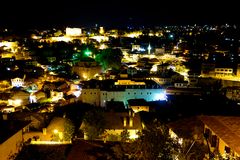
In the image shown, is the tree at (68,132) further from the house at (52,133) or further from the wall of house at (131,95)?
→ the wall of house at (131,95)

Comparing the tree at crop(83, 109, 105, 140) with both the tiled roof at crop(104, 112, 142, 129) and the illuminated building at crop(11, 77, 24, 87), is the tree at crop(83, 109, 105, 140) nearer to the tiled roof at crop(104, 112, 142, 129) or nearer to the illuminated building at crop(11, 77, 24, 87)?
the tiled roof at crop(104, 112, 142, 129)

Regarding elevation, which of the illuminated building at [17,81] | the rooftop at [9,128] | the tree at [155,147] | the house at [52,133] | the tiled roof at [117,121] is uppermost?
the tree at [155,147]

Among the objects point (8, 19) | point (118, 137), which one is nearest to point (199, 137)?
point (118, 137)

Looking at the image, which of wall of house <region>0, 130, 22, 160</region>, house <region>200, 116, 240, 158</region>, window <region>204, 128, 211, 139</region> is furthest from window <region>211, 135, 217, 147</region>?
wall of house <region>0, 130, 22, 160</region>

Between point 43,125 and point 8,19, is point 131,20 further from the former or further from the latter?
point 43,125

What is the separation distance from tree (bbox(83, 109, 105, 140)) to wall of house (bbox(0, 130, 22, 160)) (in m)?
3.28

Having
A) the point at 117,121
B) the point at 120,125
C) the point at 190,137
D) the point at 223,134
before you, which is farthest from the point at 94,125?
the point at 223,134

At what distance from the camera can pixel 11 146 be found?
12.5m

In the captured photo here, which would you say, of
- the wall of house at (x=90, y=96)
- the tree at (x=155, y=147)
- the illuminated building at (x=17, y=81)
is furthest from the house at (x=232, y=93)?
the tree at (x=155, y=147)

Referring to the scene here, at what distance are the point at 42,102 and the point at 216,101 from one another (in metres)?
15.3

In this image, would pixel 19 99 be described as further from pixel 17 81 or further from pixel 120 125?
pixel 120 125

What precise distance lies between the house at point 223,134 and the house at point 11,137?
7078mm

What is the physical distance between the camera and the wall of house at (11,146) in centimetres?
1169

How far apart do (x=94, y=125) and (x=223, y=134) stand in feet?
24.3
